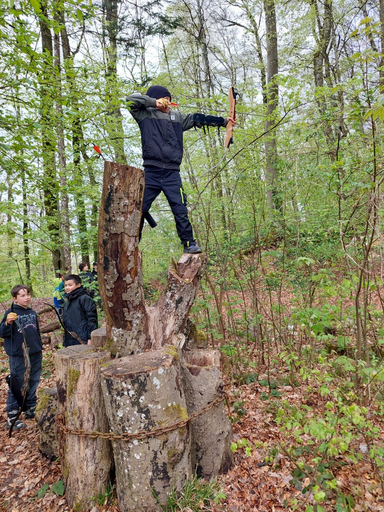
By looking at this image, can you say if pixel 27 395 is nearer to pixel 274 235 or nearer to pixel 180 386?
pixel 180 386

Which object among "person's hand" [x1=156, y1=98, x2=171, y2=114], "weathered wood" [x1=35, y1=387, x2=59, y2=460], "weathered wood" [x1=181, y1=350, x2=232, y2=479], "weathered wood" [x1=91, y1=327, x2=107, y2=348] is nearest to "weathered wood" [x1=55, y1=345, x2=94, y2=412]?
"weathered wood" [x1=91, y1=327, x2=107, y2=348]

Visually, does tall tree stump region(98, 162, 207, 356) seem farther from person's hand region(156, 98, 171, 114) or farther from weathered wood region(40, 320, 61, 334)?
weathered wood region(40, 320, 61, 334)

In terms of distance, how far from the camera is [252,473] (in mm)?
2930

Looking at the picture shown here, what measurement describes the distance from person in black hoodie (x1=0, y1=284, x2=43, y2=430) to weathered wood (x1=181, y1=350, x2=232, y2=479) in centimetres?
258

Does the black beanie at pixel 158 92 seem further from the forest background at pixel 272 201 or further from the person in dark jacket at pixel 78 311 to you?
the person in dark jacket at pixel 78 311

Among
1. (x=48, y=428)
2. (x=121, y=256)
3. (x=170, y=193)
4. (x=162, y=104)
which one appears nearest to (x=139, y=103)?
(x=162, y=104)

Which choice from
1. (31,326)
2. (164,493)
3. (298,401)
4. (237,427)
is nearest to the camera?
(164,493)

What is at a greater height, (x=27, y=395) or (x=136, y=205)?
(x=136, y=205)

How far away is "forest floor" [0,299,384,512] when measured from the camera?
8.38 ft

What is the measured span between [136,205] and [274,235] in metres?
7.89

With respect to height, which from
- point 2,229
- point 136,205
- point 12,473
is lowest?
point 12,473

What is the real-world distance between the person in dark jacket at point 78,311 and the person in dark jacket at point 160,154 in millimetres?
1854

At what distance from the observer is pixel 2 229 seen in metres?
5.34

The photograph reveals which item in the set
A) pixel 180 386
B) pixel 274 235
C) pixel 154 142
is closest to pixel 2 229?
pixel 154 142
